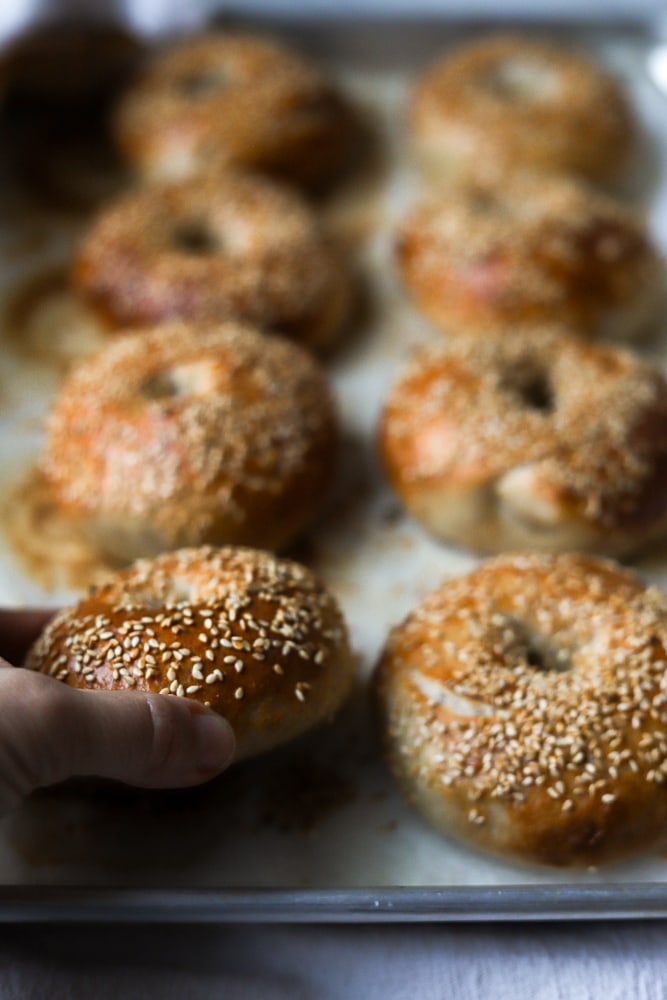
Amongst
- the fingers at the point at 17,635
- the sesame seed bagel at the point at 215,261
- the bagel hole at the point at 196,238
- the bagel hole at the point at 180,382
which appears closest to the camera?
the fingers at the point at 17,635

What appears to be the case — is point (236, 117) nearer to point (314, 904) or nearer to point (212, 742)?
point (212, 742)

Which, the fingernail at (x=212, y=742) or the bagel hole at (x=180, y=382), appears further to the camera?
the bagel hole at (x=180, y=382)

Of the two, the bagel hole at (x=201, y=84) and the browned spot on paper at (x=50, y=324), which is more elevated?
the bagel hole at (x=201, y=84)

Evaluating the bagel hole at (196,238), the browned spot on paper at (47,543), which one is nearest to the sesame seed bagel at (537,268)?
the bagel hole at (196,238)

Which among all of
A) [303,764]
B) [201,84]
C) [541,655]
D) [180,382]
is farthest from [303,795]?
[201,84]

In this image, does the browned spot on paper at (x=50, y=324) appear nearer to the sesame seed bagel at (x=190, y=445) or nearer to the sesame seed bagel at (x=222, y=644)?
the sesame seed bagel at (x=190, y=445)

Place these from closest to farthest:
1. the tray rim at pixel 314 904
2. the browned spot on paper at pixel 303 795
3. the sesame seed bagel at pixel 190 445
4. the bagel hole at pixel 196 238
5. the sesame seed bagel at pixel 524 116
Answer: the tray rim at pixel 314 904 < the browned spot on paper at pixel 303 795 < the sesame seed bagel at pixel 190 445 < the bagel hole at pixel 196 238 < the sesame seed bagel at pixel 524 116
